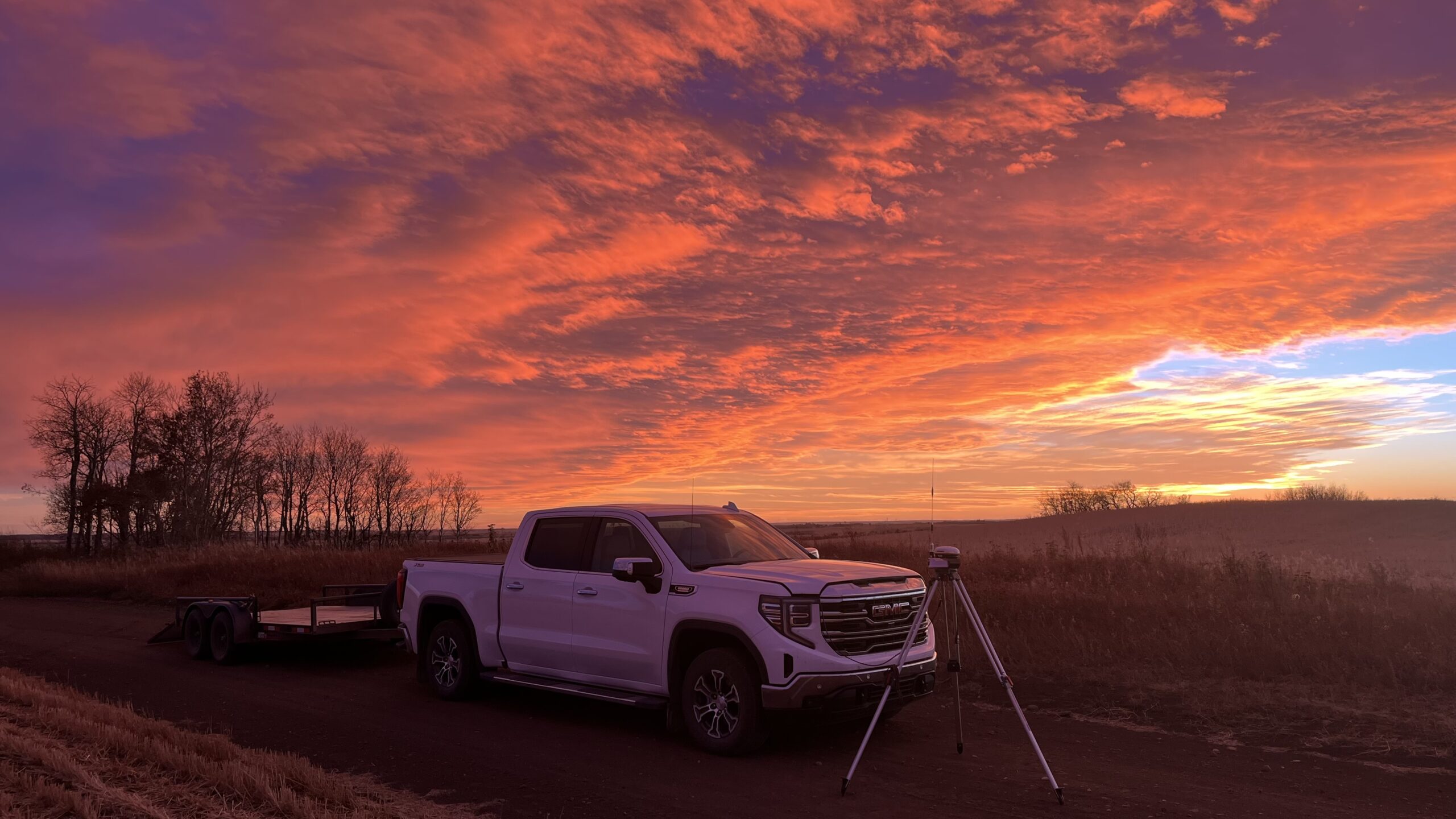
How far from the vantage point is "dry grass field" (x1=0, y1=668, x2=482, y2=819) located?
Answer: 6.29 m

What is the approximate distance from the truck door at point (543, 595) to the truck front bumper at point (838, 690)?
8.93 ft

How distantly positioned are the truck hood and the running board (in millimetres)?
1318

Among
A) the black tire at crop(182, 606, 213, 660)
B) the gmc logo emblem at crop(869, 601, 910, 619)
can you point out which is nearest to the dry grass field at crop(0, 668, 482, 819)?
→ the gmc logo emblem at crop(869, 601, 910, 619)

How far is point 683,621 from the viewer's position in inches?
346

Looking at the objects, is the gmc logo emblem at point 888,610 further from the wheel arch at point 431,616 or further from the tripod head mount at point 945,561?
the wheel arch at point 431,616

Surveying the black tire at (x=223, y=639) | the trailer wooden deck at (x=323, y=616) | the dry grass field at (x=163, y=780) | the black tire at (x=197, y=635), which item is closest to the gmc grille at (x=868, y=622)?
the dry grass field at (x=163, y=780)

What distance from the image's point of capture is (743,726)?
8219 mm

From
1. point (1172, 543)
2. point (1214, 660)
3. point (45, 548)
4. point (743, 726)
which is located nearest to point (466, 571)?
point (743, 726)

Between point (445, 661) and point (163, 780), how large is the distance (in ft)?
14.5

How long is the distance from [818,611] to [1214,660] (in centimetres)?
588

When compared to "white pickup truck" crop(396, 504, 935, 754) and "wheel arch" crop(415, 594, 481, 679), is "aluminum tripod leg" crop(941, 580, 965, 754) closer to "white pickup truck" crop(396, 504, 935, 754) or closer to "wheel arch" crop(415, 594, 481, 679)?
"white pickup truck" crop(396, 504, 935, 754)

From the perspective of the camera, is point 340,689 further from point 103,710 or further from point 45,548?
point 45,548

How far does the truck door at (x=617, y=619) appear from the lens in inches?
358

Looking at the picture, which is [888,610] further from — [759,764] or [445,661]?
[445,661]
